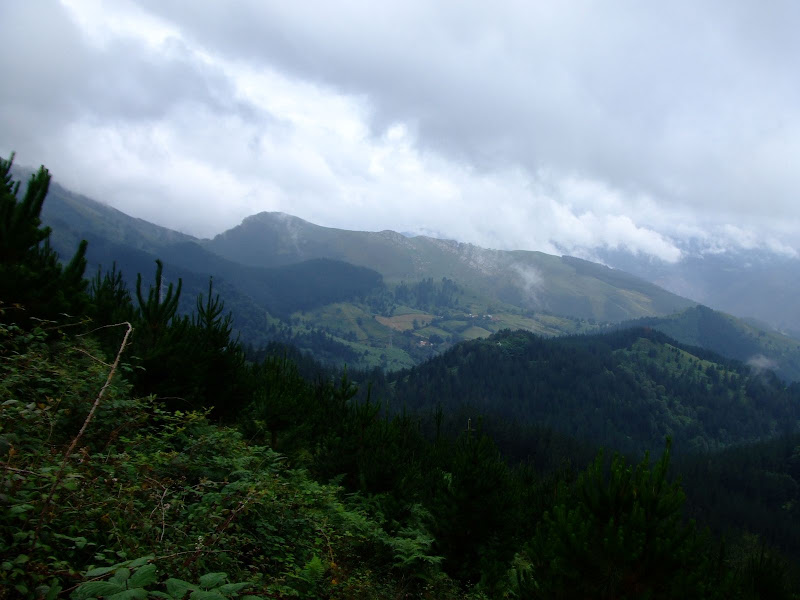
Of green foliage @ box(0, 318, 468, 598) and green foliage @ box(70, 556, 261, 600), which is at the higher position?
green foliage @ box(70, 556, 261, 600)

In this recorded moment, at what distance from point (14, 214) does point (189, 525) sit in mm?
10166

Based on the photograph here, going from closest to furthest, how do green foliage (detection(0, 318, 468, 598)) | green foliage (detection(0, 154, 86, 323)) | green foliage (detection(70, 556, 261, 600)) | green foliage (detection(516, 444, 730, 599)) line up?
green foliage (detection(70, 556, 261, 600))
green foliage (detection(0, 318, 468, 598))
green foliage (detection(516, 444, 730, 599))
green foliage (detection(0, 154, 86, 323))

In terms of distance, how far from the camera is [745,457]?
565 feet

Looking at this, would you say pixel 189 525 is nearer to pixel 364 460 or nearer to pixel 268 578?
pixel 268 578

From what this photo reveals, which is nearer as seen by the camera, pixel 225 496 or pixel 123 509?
pixel 123 509

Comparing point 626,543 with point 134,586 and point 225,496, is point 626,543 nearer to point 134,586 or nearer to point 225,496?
point 225,496

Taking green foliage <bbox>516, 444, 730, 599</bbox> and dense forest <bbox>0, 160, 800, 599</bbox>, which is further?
green foliage <bbox>516, 444, 730, 599</bbox>

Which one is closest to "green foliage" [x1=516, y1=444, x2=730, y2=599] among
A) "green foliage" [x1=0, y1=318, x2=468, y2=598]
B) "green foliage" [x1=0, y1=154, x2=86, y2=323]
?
"green foliage" [x1=0, y1=318, x2=468, y2=598]

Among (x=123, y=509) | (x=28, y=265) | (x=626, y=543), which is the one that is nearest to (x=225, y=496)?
(x=123, y=509)

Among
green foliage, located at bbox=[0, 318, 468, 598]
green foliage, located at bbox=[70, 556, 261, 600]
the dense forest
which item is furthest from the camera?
the dense forest

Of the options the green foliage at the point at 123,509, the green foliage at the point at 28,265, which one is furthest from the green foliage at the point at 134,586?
the green foliage at the point at 28,265

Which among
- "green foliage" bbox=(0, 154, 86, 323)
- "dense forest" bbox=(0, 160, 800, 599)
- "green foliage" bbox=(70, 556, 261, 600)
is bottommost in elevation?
"dense forest" bbox=(0, 160, 800, 599)

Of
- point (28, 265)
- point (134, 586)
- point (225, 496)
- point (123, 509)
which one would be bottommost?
point (225, 496)

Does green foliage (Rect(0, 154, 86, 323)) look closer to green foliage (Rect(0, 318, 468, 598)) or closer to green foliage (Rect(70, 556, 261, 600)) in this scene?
green foliage (Rect(0, 318, 468, 598))
